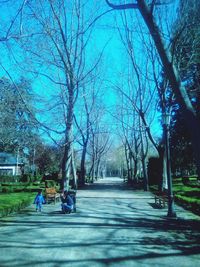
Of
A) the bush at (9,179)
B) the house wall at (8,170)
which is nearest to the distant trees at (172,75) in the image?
the bush at (9,179)

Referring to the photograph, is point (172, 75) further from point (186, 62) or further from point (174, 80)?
point (186, 62)

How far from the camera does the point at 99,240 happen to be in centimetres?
A: 1135

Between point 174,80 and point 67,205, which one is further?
point 67,205

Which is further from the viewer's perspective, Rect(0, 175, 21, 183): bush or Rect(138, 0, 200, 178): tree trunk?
Rect(0, 175, 21, 183): bush

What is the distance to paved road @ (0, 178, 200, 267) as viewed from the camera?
9.03m

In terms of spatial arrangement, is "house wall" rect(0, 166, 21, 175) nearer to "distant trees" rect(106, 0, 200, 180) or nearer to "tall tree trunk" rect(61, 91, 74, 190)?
"tall tree trunk" rect(61, 91, 74, 190)

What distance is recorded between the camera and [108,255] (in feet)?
31.3

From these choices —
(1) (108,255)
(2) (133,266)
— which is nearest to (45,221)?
(1) (108,255)

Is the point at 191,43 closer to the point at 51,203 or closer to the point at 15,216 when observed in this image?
the point at 15,216

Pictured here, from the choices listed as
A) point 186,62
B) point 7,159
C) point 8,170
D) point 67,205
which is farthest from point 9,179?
point 67,205

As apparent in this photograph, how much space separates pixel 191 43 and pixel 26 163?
2472 inches

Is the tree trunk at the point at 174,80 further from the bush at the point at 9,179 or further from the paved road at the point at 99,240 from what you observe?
the bush at the point at 9,179

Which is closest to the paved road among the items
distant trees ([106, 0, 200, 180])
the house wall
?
distant trees ([106, 0, 200, 180])

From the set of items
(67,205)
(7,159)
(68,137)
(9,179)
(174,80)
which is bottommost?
(67,205)
